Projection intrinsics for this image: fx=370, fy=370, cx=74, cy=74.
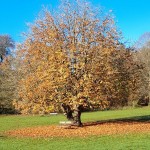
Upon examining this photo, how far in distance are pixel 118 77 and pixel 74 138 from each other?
8.62 m

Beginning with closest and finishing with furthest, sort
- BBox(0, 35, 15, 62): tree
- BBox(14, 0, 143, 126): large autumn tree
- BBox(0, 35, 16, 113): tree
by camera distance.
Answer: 1. BBox(14, 0, 143, 126): large autumn tree
2. BBox(0, 35, 16, 113): tree
3. BBox(0, 35, 15, 62): tree

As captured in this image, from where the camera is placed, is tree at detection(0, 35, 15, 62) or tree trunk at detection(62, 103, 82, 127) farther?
tree at detection(0, 35, 15, 62)

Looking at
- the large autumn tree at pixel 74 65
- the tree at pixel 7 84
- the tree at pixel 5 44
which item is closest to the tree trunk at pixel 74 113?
the large autumn tree at pixel 74 65

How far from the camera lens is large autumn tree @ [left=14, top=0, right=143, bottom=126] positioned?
2727 cm

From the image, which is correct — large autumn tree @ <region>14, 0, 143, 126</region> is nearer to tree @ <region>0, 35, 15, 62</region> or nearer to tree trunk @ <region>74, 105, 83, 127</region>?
tree trunk @ <region>74, 105, 83, 127</region>

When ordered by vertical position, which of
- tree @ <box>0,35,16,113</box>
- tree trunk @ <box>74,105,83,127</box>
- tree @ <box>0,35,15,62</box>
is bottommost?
tree trunk @ <box>74,105,83,127</box>

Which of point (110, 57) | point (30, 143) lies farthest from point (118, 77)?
point (30, 143)

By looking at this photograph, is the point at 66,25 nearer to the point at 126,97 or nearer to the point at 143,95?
the point at 126,97

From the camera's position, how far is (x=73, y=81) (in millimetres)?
27562

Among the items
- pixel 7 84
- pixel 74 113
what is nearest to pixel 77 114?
pixel 74 113

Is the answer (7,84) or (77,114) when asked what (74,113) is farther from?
(7,84)

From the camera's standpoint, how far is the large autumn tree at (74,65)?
27.3 m

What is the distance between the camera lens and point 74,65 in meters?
27.5

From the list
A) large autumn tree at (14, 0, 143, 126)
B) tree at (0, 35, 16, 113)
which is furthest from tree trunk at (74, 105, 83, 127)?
tree at (0, 35, 16, 113)
